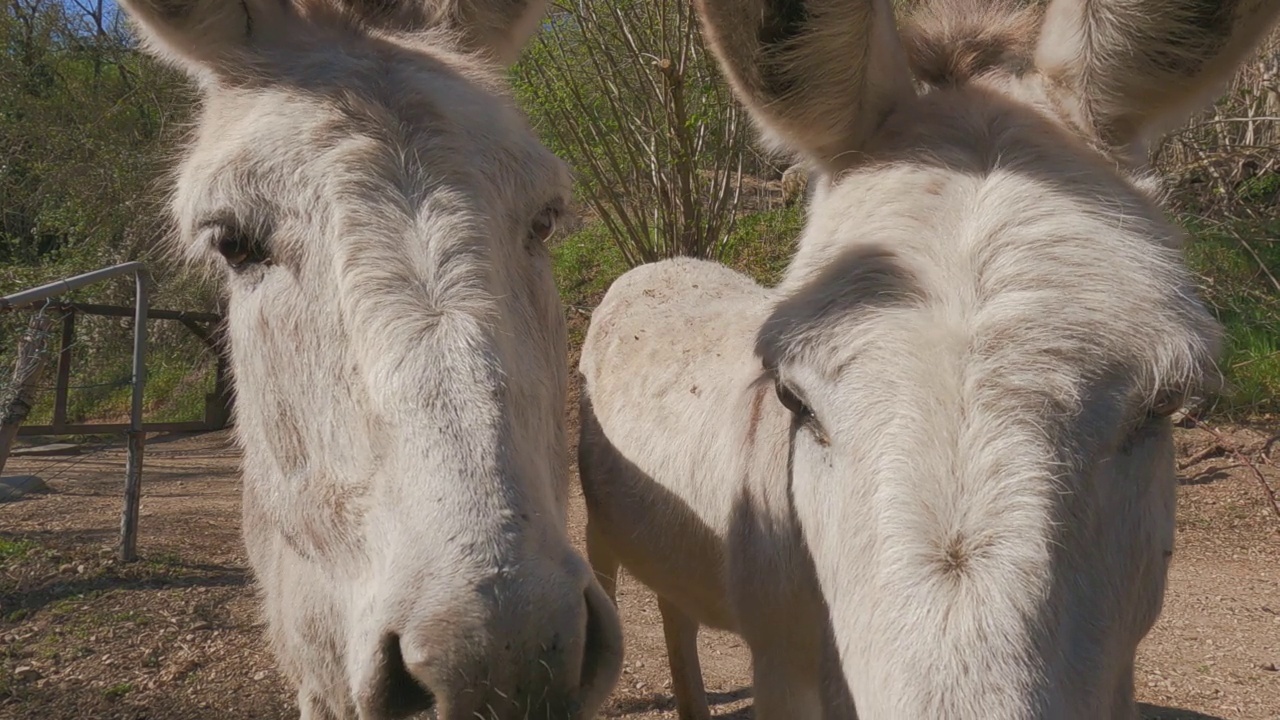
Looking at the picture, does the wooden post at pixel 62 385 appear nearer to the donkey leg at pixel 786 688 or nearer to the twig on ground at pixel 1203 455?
the donkey leg at pixel 786 688

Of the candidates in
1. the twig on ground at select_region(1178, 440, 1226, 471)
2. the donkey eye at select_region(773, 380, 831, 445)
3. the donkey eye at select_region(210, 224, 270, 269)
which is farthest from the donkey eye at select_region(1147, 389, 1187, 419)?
the twig on ground at select_region(1178, 440, 1226, 471)

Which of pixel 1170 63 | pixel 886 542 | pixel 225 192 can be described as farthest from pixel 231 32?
pixel 1170 63

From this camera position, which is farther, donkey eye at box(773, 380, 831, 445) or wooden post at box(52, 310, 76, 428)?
wooden post at box(52, 310, 76, 428)

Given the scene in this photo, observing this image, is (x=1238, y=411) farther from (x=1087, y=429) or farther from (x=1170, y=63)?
(x=1087, y=429)

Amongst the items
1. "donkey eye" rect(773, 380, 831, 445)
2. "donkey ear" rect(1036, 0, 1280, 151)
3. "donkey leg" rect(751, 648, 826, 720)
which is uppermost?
"donkey ear" rect(1036, 0, 1280, 151)

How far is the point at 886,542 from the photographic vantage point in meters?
1.54

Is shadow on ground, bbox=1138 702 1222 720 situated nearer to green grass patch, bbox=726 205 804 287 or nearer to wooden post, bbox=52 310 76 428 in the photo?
green grass patch, bbox=726 205 804 287

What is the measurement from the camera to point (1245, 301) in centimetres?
916

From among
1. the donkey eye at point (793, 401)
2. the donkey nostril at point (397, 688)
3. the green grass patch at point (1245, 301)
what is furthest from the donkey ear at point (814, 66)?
the green grass patch at point (1245, 301)

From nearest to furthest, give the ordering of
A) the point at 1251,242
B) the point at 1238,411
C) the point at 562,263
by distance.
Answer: the point at 1238,411
the point at 1251,242
the point at 562,263

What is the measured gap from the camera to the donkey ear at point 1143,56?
2010mm

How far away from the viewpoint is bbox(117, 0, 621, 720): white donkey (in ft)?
4.98

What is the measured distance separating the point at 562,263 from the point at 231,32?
1066cm

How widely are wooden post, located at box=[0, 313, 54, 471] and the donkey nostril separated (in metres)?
4.44
